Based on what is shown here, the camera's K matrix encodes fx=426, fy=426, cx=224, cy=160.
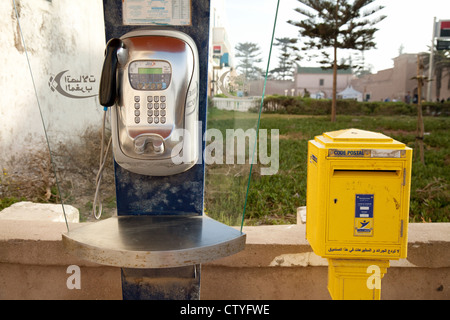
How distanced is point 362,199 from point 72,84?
1175mm

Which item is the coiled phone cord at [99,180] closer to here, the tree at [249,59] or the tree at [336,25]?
the tree at [249,59]

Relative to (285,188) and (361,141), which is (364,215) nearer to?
(361,141)

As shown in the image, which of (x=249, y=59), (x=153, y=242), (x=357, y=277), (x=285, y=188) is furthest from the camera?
(x=285, y=188)

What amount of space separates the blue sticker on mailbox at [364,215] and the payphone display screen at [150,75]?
82 centimetres

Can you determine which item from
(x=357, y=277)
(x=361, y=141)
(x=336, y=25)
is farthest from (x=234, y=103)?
(x=336, y=25)

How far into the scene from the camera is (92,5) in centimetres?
158

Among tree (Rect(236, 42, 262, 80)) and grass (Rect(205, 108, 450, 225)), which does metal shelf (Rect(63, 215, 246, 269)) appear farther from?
tree (Rect(236, 42, 262, 80))

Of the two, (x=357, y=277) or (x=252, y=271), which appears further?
(x=252, y=271)

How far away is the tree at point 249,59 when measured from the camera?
147cm

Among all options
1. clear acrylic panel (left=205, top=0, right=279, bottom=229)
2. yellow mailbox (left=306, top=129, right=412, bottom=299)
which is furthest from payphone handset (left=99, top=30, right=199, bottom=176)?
yellow mailbox (left=306, top=129, right=412, bottom=299)

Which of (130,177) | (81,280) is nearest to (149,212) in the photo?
(130,177)

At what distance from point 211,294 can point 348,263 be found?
718 mm

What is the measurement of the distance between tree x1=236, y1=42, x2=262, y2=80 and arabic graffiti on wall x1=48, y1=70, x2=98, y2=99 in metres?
0.56

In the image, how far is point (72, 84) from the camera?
1.61 metres
